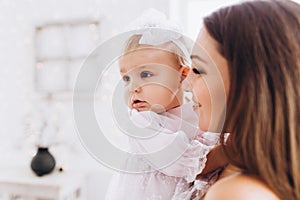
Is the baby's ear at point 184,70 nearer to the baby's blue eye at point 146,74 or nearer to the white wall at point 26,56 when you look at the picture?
the baby's blue eye at point 146,74

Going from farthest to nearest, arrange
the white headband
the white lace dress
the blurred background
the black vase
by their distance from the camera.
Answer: the blurred background
the black vase
the white headband
the white lace dress

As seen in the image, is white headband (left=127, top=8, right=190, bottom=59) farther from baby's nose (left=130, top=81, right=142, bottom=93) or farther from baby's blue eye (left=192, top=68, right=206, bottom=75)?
baby's blue eye (left=192, top=68, right=206, bottom=75)

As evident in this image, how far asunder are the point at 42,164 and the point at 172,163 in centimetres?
153

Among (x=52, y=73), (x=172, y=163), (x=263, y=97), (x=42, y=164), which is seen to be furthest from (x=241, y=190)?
(x=52, y=73)

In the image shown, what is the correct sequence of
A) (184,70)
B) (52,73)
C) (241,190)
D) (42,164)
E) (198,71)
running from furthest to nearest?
1. (52,73)
2. (42,164)
3. (184,70)
4. (198,71)
5. (241,190)

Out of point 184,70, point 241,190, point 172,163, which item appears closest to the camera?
point 241,190

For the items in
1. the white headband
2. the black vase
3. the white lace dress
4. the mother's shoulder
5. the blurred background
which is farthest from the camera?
the blurred background

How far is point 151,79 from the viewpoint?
0.98 metres

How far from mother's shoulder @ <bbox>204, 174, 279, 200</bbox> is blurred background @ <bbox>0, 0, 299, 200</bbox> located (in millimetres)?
1748

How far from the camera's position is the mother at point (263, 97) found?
570 millimetres

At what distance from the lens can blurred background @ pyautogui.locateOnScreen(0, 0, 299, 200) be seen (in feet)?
7.71

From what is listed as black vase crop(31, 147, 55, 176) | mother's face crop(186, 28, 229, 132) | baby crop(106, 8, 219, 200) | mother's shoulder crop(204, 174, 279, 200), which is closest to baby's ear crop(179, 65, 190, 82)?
baby crop(106, 8, 219, 200)

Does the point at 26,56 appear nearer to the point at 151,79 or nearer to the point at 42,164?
the point at 42,164

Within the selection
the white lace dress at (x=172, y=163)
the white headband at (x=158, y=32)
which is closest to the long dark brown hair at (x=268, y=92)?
the white lace dress at (x=172, y=163)
